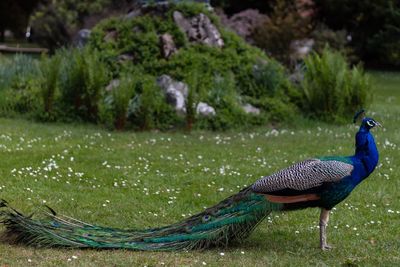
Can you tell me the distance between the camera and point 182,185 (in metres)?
8.58

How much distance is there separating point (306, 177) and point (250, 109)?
8.72 m

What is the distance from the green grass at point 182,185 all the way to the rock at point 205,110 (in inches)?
28.3

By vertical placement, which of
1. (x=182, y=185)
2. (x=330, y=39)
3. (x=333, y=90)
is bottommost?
(x=182, y=185)

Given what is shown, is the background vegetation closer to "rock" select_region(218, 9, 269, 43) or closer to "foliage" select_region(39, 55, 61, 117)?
"foliage" select_region(39, 55, 61, 117)

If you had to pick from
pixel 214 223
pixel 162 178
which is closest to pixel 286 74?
pixel 162 178

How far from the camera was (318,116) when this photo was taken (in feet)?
48.5

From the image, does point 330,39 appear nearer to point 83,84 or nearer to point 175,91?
point 175,91

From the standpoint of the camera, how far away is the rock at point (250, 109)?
47.0 feet

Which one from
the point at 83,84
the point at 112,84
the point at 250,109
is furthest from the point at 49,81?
the point at 250,109

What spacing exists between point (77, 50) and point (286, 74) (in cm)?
496

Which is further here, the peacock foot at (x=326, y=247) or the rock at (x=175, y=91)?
the rock at (x=175, y=91)

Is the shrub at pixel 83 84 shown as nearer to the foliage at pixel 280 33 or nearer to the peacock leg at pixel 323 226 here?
the peacock leg at pixel 323 226

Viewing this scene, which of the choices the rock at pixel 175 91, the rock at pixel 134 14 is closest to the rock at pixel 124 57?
the rock at pixel 175 91

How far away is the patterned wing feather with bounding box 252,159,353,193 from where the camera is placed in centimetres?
576
